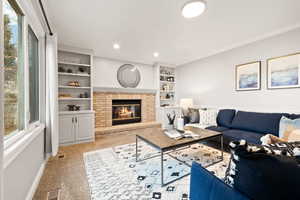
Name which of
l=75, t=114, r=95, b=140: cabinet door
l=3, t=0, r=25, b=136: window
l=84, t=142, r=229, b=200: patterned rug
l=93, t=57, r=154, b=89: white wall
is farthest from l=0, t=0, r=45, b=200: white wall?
l=93, t=57, r=154, b=89: white wall

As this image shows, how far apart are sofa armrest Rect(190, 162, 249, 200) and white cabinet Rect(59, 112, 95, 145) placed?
300 cm

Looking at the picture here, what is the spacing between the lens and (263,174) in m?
0.56

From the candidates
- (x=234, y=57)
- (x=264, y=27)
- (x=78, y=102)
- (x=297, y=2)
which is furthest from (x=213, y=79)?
(x=78, y=102)

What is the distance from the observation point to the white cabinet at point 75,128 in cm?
303

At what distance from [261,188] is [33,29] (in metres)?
2.97

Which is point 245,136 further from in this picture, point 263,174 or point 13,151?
point 13,151

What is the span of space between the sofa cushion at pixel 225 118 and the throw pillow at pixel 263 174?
2582 mm

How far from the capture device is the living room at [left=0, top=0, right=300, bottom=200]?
947mm

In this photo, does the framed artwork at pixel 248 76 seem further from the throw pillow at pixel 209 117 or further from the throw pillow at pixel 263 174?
the throw pillow at pixel 263 174

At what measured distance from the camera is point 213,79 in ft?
12.8

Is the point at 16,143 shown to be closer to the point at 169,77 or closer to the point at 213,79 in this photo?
the point at 213,79

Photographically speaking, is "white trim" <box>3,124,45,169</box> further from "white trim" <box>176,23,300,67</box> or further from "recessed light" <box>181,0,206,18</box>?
"white trim" <box>176,23,300,67</box>

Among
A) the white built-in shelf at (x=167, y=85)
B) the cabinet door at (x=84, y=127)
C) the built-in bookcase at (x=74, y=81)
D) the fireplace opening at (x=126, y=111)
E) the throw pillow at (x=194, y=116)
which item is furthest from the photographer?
the white built-in shelf at (x=167, y=85)

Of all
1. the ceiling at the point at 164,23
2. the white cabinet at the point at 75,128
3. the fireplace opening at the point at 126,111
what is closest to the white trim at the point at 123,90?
the fireplace opening at the point at 126,111
